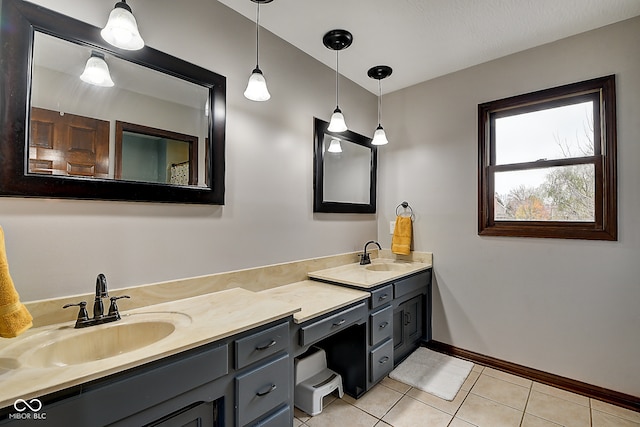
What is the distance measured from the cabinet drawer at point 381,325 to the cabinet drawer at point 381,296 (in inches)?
2.2

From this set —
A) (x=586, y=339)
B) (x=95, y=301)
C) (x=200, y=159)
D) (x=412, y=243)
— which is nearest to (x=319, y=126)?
(x=200, y=159)

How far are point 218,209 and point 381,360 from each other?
4.94ft

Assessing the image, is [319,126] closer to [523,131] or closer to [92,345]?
[523,131]

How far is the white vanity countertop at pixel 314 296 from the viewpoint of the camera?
5.18ft

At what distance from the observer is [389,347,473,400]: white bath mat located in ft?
6.75

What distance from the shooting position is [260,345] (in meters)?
1.25

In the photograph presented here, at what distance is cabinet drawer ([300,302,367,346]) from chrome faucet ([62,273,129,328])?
84 cm

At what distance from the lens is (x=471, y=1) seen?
1735mm

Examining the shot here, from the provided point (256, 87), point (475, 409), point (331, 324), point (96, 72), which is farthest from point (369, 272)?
point (96, 72)

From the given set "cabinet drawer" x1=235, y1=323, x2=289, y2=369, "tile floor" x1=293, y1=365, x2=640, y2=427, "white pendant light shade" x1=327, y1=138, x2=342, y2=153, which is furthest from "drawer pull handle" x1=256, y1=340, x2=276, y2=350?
"white pendant light shade" x1=327, y1=138, x2=342, y2=153

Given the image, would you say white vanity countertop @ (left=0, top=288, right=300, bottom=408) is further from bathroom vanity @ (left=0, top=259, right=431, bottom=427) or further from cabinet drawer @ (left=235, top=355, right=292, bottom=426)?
cabinet drawer @ (left=235, top=355, right=292, bottom=426)

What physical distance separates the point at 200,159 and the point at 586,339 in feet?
9.06

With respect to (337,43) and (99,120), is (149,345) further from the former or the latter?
(337,43)
